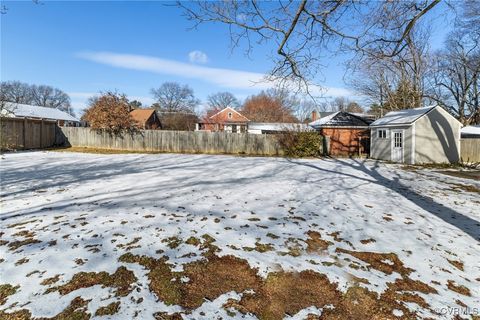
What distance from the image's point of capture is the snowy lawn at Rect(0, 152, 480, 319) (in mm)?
2602

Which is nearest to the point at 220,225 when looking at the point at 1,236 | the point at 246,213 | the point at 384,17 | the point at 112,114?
the point at 246,213

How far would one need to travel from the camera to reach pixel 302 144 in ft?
58.8

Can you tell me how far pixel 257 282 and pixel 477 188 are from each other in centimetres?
948

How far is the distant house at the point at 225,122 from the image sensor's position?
123 feet

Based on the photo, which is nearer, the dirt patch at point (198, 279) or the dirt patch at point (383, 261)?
the dirt patch at point (198, 279)

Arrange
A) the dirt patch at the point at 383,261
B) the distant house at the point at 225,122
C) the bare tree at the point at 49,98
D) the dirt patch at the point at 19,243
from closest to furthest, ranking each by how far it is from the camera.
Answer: the dirt patch at the point at 383,261
the dirt patch at the point at 19,243
the distant house at the point at 225,122
the bare tree at the point at 49,98

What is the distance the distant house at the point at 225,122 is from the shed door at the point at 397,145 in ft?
73.8

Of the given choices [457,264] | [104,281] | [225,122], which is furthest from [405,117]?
[225,122]

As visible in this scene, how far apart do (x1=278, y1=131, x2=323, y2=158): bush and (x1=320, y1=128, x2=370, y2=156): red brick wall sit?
1.95 metres

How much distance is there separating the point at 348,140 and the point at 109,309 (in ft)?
65.9

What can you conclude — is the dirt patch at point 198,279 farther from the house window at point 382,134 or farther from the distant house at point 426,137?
the house window at point 382,134

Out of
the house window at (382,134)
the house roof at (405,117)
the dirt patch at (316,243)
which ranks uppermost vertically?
the house roof at (405,117)

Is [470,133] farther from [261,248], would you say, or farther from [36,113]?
[36,113]

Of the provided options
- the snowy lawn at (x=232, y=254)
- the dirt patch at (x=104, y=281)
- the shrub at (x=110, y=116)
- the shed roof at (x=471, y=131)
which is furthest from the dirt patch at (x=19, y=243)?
the shed roof at (x=471, y=131)
